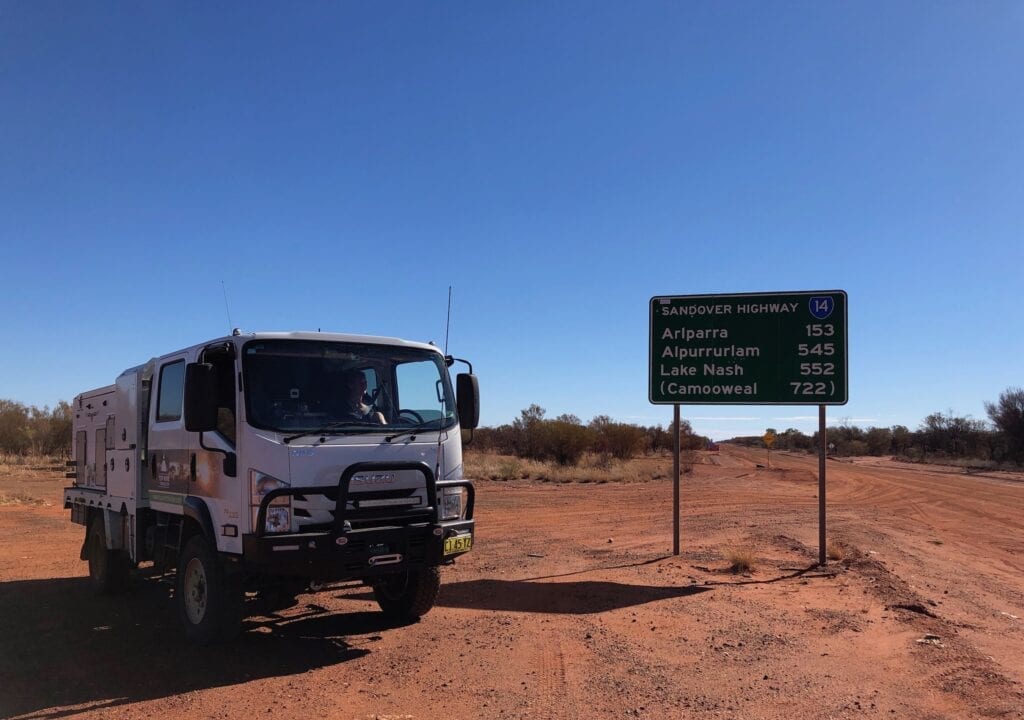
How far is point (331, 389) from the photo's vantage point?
23.8 feet

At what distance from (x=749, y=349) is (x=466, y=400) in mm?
6172

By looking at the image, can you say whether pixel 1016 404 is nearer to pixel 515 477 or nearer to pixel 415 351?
pixel 515 477

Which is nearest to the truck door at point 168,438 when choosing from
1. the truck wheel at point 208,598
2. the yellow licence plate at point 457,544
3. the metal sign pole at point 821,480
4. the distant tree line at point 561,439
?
the truck wheel at point 208,598

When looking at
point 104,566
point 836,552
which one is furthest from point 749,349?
point 104,566

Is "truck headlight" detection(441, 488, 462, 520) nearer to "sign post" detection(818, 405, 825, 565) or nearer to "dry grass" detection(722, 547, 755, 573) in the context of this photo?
"dry grass" detection(722, 547, 755, 573)

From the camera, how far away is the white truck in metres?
6.61

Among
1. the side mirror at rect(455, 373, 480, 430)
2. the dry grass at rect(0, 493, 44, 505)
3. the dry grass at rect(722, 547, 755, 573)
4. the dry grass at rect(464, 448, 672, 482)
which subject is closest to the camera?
the side mirror at rect(455, 373, 480, 430)

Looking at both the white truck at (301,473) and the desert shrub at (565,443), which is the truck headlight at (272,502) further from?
the desert shrub at (565,443)

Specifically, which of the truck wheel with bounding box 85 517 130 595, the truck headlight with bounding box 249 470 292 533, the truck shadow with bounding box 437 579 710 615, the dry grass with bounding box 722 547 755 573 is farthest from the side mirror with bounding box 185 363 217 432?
the dry grass with bounding box 722 547 755 573

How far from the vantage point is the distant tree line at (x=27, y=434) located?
46219mm

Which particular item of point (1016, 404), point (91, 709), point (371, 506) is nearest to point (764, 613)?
point (371, 506)

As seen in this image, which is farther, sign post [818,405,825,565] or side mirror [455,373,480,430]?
sign post [818,405,825,565]

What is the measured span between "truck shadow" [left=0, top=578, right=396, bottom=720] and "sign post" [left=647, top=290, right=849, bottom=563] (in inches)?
251

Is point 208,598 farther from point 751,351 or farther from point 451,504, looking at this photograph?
point 751,351
